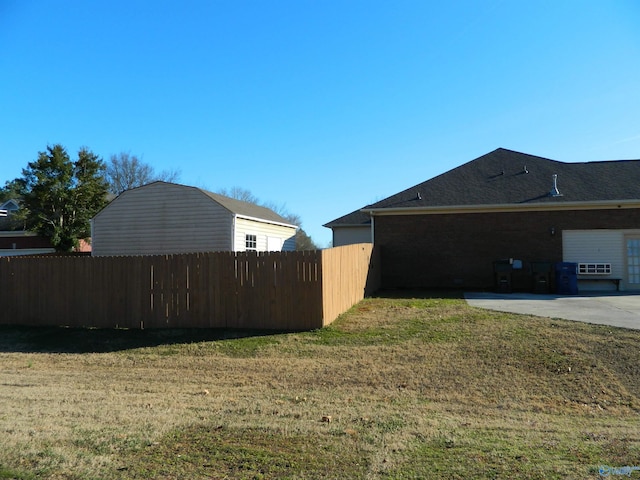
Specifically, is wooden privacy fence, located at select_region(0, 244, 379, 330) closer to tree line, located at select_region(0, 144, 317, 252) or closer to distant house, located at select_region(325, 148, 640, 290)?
distant house, located at select_region(325, 148, 640, 290)

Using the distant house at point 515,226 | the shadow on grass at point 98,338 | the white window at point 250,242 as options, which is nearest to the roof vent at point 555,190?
the distant house at point 515,226

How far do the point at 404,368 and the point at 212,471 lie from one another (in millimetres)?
4007

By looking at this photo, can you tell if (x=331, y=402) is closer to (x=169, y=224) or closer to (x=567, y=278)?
(x=169, y=224)

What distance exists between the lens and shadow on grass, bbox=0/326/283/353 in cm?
945

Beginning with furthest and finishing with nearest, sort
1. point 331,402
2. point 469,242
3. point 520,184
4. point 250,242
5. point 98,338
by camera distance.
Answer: point 520,184 < point 469,242 < point 250,242 < point 98,338 < point 331,402

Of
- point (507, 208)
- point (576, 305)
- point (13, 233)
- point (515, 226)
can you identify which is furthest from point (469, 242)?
point (13, 233)

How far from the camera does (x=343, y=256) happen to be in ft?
37.9

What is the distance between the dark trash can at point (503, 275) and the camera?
16562 millimetres

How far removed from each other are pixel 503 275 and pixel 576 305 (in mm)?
4092

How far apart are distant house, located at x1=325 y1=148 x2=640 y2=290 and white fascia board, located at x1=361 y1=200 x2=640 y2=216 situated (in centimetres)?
4

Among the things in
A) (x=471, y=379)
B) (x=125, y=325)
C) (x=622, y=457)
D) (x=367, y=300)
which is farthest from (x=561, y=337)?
(x=125, y=325)

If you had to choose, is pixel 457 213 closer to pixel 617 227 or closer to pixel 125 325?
pixel 617 227

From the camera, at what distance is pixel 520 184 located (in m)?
19.0

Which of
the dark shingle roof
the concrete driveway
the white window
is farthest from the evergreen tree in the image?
the concrete driveway
